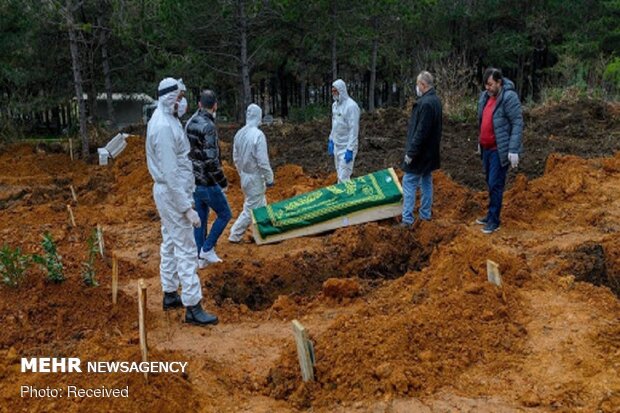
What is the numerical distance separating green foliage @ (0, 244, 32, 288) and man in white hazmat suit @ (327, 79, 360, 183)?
15.1 ft

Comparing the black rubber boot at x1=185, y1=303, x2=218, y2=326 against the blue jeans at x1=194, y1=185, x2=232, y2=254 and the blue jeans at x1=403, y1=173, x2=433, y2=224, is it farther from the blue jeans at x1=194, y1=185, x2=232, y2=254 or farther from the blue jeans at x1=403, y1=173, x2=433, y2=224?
the blue jeans at x1=403, y1=173, x2=433, y2=224

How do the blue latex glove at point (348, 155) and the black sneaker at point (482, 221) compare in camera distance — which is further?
the blue latex glove at point (348, 155)

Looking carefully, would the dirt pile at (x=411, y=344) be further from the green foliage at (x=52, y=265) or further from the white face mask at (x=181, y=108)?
the green foliage at (x=52, y=265)

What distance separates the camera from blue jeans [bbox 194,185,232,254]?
687 cm

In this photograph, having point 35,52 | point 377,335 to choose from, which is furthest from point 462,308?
point 35,52

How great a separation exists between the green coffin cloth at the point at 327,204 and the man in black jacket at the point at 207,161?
926mm

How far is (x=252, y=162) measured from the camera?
7.61 metres

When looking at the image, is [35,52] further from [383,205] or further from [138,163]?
[383,205]

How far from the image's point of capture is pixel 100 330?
17.4 ft

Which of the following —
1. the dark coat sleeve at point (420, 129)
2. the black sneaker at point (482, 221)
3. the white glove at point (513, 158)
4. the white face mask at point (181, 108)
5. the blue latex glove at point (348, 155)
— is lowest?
the black sneaker at point (482, 221)

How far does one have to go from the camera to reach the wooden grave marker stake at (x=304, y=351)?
4219 millimetres

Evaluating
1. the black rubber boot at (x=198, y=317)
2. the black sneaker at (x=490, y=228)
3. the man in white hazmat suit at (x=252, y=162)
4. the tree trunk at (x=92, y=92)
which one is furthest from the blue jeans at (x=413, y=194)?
the tree trunk at (x=92, y=92)

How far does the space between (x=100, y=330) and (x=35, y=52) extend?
13.7 meters

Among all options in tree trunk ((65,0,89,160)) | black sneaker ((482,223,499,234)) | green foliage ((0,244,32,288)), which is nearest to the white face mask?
green foliage ((0,244,32,288))
